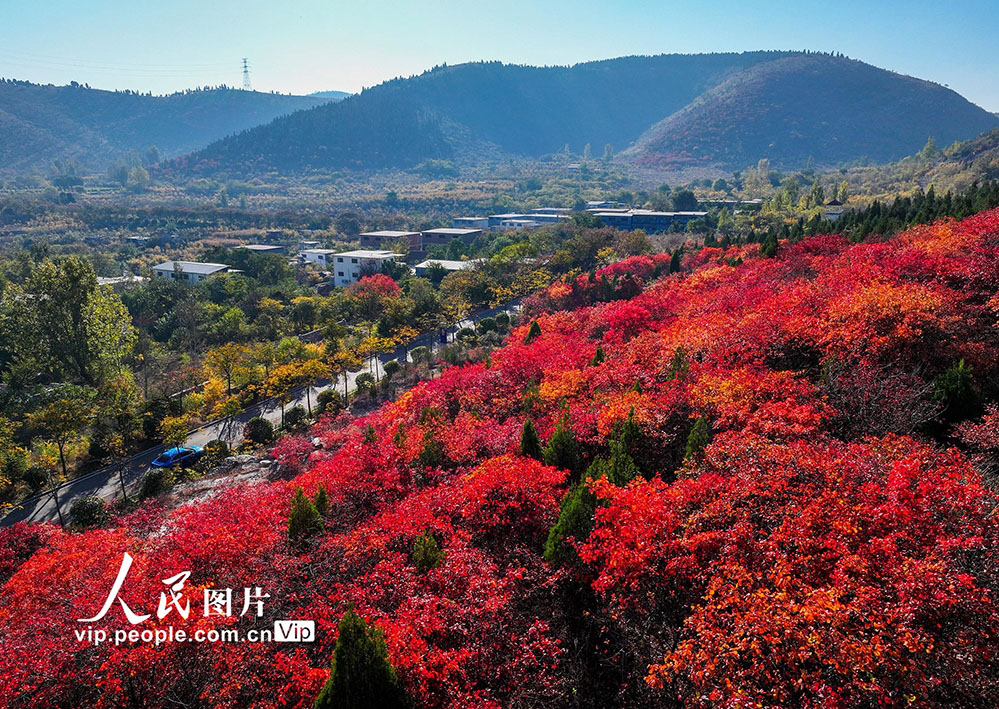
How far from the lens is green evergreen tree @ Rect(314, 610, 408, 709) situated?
897 centimetres

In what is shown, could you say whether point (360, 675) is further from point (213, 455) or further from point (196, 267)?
point (196, 267)

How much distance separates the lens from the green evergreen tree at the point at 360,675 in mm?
8969

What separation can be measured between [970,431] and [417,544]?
14147 mm

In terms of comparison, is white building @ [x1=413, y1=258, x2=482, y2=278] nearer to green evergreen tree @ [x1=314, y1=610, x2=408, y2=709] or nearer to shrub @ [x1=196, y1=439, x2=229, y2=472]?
shrub @ [x1=196, y1=439, x2=229, y2=472]

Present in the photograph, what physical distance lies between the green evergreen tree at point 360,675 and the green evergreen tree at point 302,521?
6694 millimetres

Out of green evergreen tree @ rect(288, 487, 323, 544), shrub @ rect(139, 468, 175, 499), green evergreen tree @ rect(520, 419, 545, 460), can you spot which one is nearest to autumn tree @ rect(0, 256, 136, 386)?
shrub @ rect(139, 468, 175, 499)

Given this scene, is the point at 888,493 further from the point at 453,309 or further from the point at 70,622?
the point at 453,309

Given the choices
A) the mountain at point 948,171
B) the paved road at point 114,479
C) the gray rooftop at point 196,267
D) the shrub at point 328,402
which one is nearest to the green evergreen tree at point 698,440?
the shrub at point 328,402

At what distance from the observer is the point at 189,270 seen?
64.8 meters

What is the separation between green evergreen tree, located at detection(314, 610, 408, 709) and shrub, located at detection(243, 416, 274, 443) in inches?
957

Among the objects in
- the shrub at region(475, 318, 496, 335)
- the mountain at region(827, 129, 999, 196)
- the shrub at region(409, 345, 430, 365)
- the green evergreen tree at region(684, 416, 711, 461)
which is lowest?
the shrub at region(409, 345, 430, 365)

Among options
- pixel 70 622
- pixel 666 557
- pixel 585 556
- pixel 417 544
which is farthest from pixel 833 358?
pixel 70 622

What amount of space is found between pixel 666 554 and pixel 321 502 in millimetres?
10553

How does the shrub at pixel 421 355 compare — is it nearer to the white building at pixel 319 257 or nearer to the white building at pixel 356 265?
the white building at pixel 356 265
